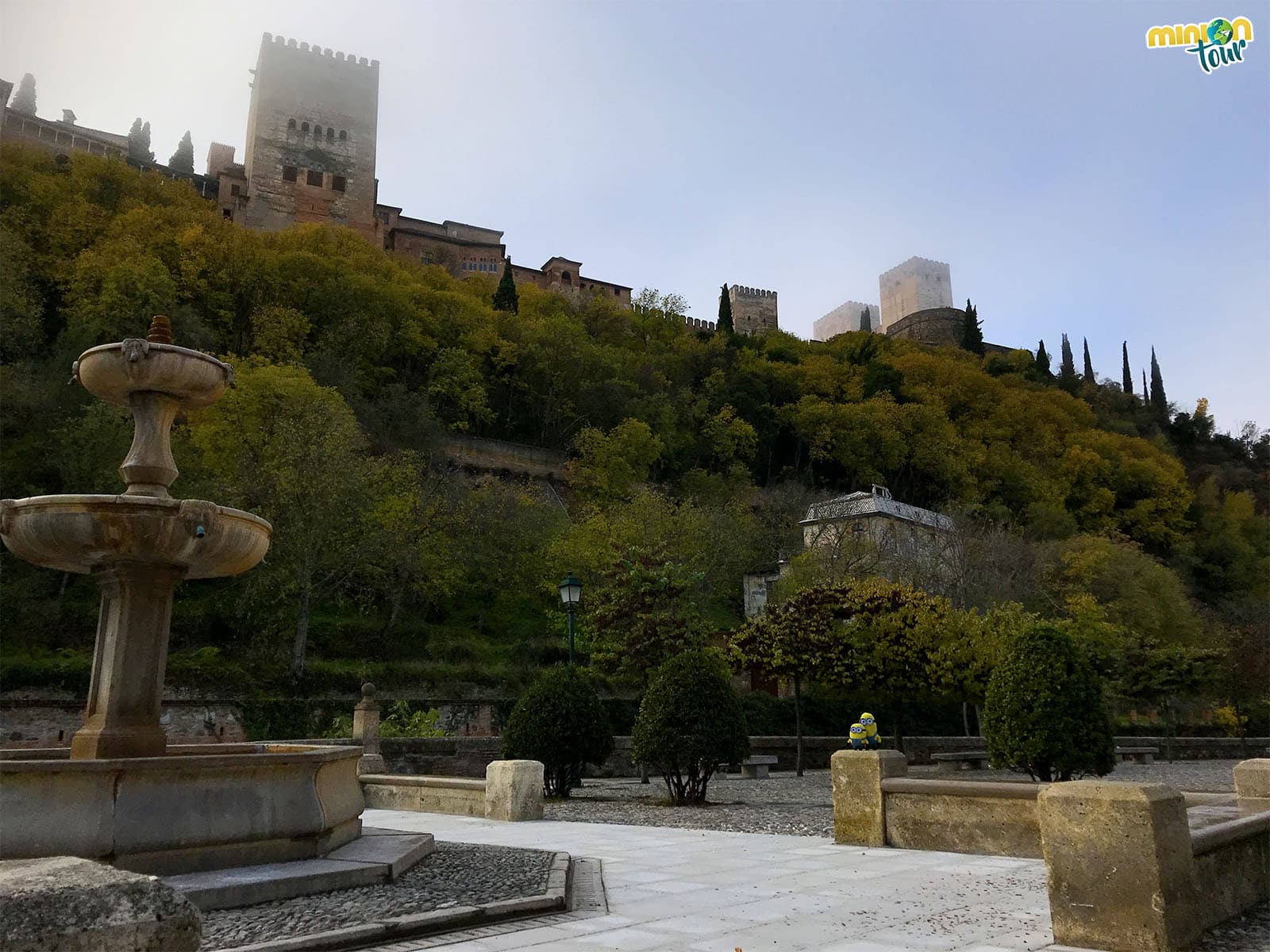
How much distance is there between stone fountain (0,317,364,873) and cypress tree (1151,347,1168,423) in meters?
100

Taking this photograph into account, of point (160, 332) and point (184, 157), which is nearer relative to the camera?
point (160, 332)

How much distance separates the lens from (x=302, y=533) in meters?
27.6

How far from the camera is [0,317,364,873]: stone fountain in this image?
6074 mm

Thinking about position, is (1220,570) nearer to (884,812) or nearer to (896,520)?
(896,520)

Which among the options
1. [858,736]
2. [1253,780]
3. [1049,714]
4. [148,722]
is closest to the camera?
[148,722]

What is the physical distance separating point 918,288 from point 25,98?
9505cm

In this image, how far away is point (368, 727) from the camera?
58.8 ft

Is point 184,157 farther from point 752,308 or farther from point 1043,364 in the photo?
point 1043,364

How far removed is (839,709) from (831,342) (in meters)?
51.7

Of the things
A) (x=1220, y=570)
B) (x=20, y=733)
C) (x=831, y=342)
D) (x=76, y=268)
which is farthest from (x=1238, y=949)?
(x=831, y=342)

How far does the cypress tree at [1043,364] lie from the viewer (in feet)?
286

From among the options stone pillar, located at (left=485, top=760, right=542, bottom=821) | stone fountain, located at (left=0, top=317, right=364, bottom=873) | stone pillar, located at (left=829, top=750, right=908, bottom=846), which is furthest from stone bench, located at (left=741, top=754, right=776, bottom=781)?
stone fountain, located at (left=0, top=317, right=364, bottom=873)

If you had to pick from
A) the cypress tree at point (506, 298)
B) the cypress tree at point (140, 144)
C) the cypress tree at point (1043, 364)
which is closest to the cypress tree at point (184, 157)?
the cypress tree at point (140, 144)

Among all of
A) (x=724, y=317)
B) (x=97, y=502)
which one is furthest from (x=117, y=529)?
(x=724, y=317)
